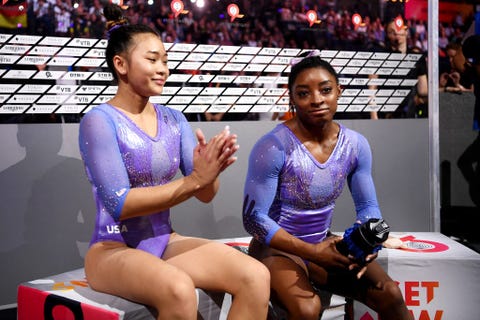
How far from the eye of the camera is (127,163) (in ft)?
6.30

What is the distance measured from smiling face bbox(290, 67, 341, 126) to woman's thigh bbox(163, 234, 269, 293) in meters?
0.67

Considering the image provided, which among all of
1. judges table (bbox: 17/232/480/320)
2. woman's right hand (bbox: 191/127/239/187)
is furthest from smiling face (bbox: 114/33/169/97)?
judges table (bbox: 17/232/480/320)

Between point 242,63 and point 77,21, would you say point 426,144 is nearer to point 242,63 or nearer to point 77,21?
point 242,63

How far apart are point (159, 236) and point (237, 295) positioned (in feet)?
1.29

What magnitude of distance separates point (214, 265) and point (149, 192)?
344 millimetres

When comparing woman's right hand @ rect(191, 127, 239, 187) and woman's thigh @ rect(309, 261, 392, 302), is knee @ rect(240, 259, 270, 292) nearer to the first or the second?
woman's right hand @ rect(191, 127, 239, 187)

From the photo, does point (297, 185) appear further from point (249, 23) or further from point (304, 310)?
point (249, 23)

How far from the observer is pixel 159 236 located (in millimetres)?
2000

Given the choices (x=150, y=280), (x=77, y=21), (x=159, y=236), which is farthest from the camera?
(x=77, y=21)

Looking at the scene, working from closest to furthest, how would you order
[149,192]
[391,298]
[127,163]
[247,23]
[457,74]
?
1. [149,192]
2. [127,163]
3. [391,298]
4. [247,23]
5. [457,74]

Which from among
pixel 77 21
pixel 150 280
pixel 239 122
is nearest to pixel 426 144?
pixel 239 122

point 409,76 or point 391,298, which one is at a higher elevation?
point 409,76

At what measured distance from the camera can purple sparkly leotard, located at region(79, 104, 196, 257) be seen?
1805 mm

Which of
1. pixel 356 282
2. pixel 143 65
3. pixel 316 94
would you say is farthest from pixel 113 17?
pixel 356 282
